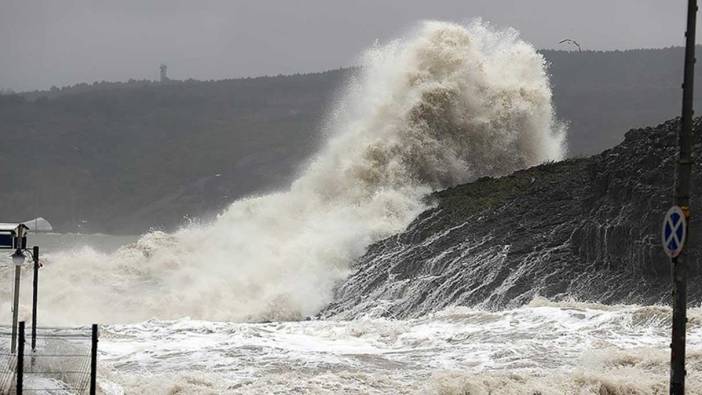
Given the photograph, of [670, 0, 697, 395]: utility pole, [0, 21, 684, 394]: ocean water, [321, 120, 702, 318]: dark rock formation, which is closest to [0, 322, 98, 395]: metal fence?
[0, 21, 684, 394]: ocean water

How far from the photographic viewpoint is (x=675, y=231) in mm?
9547

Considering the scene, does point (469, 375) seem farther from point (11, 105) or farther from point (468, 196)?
point (11, 105)

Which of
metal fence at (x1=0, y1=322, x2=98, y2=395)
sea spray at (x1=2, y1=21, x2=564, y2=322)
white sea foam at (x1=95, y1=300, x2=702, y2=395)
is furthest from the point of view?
sea spray at (x1=2, y1=21, x2=564, y2=322)

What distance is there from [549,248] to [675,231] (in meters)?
14.0

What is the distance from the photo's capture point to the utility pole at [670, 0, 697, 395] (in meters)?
9.63

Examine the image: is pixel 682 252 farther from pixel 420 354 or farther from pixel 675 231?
pixel 420 354

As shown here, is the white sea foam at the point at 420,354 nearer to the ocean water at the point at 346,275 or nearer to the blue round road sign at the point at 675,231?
the ocean water at the point at 346,275

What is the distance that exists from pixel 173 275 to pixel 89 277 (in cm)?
244

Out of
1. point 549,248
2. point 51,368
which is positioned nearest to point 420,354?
point 51,368

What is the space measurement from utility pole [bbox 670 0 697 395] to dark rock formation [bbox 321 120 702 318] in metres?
9.63

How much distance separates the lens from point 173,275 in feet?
108

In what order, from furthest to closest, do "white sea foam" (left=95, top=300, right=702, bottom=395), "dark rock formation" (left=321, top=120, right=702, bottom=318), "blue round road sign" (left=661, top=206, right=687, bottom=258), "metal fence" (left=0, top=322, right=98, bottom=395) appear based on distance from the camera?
"dark rock formation" (left=321, top=120, right=702, bottom=318) < "white sea foam" (left=95, top=300, right=702, bottom=395) < "metal fence" (left=0, top=322, right=98, bottom=395) < "blue round road sign" (left=661, top=206, right=687, bottom=258)

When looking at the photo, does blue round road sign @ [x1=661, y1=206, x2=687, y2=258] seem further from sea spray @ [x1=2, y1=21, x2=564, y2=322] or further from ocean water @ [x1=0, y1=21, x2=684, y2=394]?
sea spray @ [x1=2, y1=21, x2=564, y2=322]

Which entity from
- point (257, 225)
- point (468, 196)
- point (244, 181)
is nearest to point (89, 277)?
point (257, 225)
